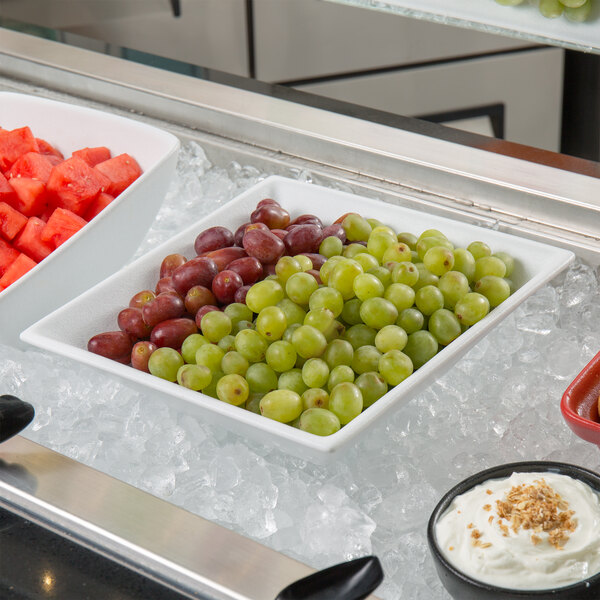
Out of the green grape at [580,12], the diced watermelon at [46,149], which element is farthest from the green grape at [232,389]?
the diced watermelon at [46,149]

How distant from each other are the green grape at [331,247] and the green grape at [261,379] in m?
0.23

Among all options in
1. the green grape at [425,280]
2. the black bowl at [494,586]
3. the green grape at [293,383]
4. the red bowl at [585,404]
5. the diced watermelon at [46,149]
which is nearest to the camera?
the black bowl at [494,586]

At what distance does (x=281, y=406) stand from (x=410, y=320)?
18 centimetres

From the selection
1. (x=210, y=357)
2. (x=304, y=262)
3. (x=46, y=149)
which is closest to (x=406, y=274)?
(x=304, y=262)

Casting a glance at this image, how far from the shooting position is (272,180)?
1.30m

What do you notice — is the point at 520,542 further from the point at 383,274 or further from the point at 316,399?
the point at 383,274

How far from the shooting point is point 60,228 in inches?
48.1

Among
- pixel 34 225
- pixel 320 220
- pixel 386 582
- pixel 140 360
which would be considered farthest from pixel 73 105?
pixel 386 582

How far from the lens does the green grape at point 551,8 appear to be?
0.98 metres

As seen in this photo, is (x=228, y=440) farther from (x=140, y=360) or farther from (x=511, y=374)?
(x=511, y=374)

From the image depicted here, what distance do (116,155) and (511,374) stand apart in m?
0.72

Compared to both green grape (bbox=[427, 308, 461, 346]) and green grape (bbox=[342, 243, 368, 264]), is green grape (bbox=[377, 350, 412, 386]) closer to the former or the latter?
green grape (bbox=[427, 308, 461, 346])

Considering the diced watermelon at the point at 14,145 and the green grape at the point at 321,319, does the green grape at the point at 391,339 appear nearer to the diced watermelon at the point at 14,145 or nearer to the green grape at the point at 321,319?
the green grape at the point at 321,319

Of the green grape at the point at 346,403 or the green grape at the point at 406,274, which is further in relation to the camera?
the green grape at the point at 406,274
